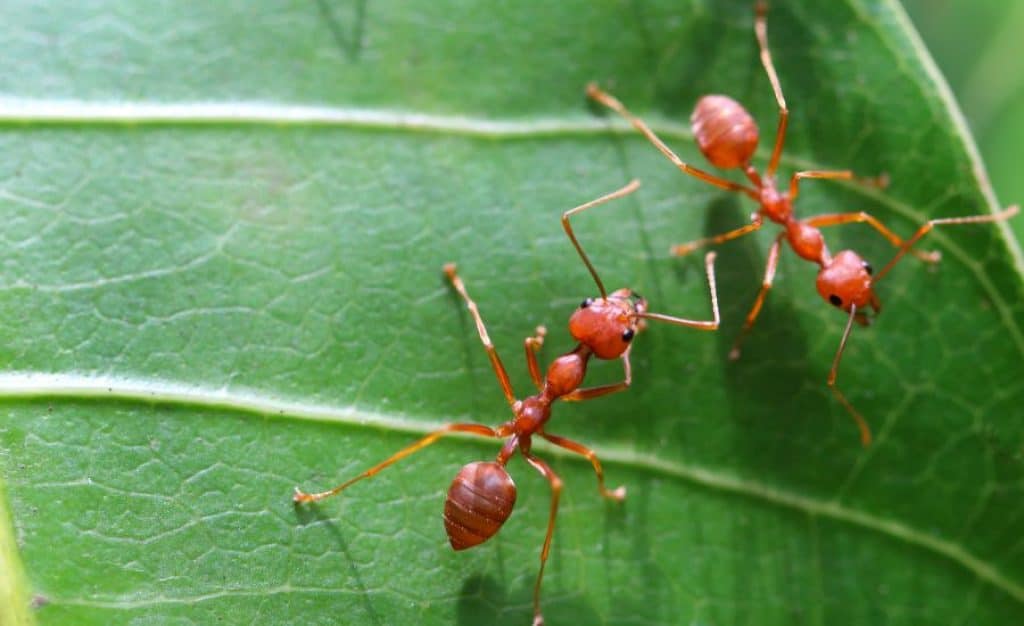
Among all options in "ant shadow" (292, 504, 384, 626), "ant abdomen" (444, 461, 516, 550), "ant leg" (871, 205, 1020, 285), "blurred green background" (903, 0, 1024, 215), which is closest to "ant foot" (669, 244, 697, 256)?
"ant leg" (871, 205, 1020, 285)

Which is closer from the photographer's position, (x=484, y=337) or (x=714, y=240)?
(x=484, y=337)

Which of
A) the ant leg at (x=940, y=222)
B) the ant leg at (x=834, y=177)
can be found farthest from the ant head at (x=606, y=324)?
the ant leg at (x=940, y=222)

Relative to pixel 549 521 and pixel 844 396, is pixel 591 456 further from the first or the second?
pixel 844 396

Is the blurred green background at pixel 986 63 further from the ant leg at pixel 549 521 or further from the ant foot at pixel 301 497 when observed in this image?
the ant foot at pixel 301 497

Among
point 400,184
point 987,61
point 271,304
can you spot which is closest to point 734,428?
point 400,184

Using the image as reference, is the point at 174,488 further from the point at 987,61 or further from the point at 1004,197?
the point at 987,61

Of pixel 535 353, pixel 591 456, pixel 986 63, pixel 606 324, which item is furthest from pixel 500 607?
pixel 986 63
